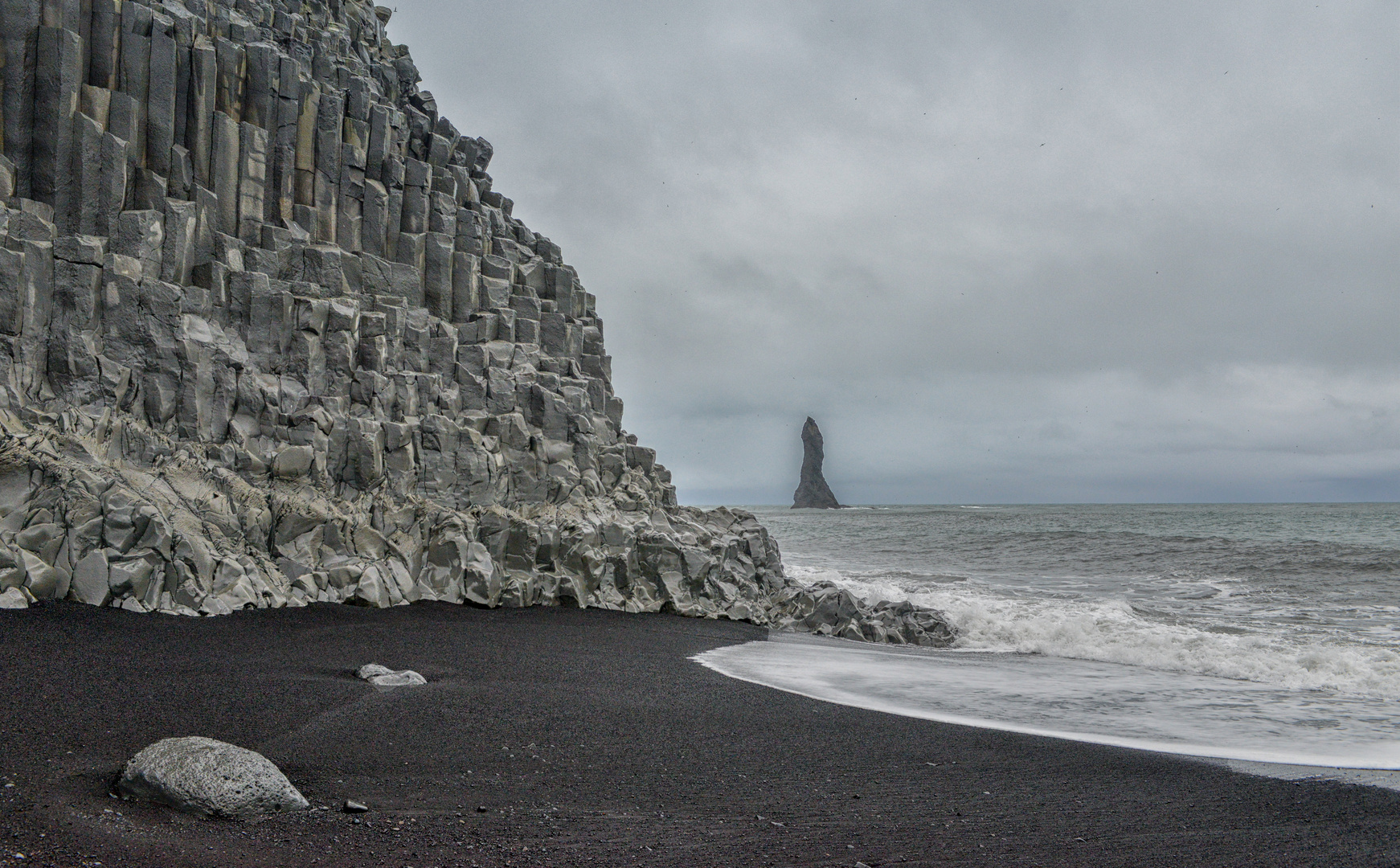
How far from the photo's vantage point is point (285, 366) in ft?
59.7

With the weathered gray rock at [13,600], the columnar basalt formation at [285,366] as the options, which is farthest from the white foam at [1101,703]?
the weathered gray rock at [13,600]

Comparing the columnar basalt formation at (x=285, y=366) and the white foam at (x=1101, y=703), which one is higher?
the columnar basalt formation at (x=285, y=366)

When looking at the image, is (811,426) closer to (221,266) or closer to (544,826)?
(221,266)

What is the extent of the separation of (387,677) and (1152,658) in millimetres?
14948

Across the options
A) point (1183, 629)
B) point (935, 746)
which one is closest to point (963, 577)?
point (1183, 629)

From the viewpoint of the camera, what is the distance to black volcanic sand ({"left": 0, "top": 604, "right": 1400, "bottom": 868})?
545cm

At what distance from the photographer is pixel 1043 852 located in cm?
612

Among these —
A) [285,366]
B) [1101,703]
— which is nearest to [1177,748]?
[1101,703]

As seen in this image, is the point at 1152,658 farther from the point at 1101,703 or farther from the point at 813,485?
the point at 813,485

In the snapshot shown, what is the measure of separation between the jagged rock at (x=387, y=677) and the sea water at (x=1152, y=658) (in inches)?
208

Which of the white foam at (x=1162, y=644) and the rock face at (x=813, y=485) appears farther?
the rock face at (x=813, y=485)

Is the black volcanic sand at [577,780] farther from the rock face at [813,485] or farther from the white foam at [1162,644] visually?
the rock face at [813,485]

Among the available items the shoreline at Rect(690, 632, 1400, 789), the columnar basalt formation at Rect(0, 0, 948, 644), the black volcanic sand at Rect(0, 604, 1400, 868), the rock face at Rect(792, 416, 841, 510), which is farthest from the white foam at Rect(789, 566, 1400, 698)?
the rock face at Rect(792, 416, 841, 510)

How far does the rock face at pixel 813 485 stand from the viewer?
505 feet
